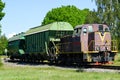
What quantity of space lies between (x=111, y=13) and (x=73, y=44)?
28.3m

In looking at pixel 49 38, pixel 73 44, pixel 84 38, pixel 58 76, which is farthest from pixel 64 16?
pixel 58 76

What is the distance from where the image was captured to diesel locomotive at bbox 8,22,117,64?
30.0 m

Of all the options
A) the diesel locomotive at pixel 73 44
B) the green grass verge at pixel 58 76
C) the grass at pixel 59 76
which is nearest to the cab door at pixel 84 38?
the diesel locomotive at pixel 73 44

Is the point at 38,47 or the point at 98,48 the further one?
the point at 38,47

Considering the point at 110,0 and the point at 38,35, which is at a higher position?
the point at 110,0

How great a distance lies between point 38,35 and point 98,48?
12.2 m

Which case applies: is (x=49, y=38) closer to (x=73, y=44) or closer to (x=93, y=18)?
(x=73, y=44)

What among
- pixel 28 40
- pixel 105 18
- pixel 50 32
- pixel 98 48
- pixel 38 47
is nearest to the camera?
pixel 98 48

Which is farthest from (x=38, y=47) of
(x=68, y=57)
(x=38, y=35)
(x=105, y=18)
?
(x=105, y=18)

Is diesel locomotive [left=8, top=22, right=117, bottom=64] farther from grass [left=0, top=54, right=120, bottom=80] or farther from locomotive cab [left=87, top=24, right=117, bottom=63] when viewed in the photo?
grass [left=0, top=54, right=120, bottom=80]

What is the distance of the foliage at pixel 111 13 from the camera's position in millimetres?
57463

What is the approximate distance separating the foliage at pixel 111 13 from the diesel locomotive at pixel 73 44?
59.0 feet

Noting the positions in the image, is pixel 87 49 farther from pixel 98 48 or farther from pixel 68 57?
pixel 68 57

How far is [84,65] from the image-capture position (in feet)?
105
